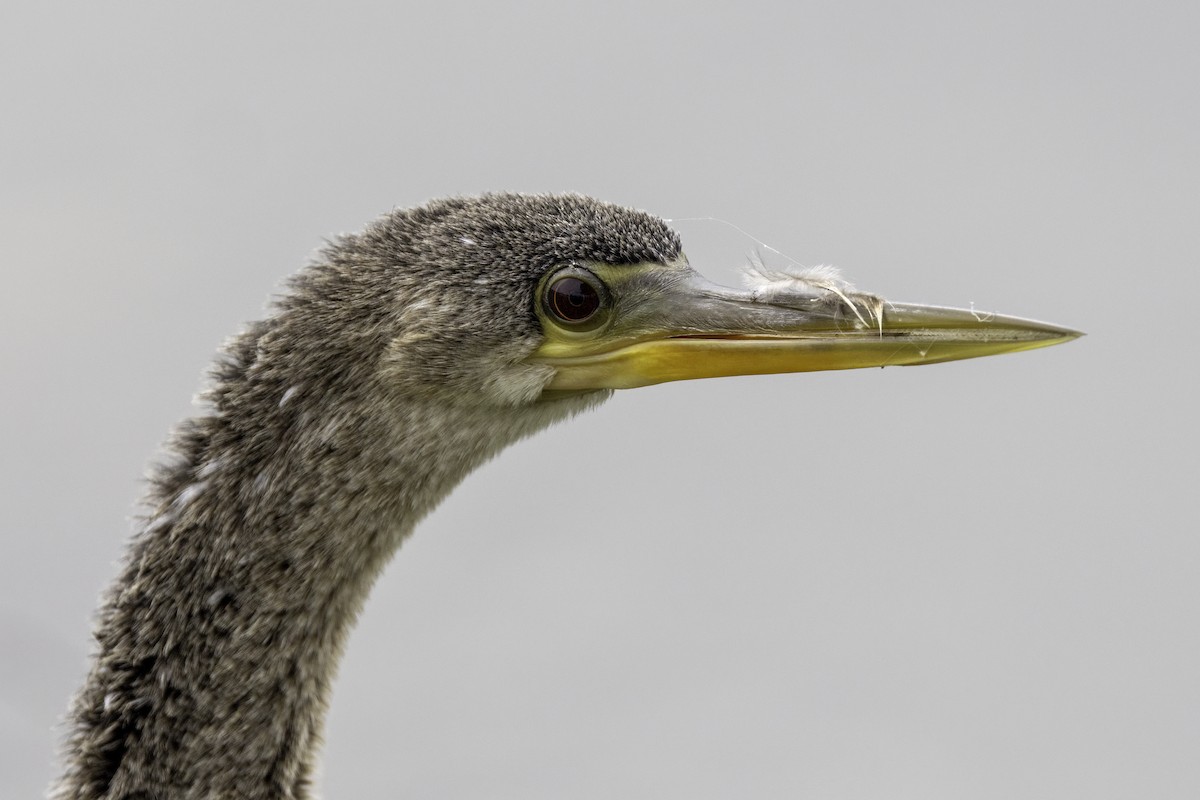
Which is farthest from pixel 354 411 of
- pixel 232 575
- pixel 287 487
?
pixel 232 575

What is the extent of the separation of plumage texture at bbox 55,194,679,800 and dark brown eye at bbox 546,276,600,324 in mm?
51

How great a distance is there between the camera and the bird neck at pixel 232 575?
368 cm

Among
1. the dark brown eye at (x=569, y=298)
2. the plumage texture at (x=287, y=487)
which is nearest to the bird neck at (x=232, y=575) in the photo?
the plumage texture at (x=287, y=487)

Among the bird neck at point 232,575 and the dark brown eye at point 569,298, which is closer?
the bird neck at point 232,575

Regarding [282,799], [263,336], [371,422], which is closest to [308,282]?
[263,336]

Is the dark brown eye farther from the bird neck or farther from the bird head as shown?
the bird neck

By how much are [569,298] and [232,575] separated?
1.11 metres

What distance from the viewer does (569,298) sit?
3.84 meters

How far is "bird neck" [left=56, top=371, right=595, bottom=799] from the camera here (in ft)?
12.1

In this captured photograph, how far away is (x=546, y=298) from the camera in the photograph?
3830 mm

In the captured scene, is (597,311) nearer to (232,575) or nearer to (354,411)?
(354,411)

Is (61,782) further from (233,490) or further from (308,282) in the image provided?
(308,282)

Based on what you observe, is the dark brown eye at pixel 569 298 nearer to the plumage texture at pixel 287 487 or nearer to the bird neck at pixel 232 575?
the plumage texture at pixel 287 487

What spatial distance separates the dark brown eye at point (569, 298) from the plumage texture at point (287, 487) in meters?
0.05
